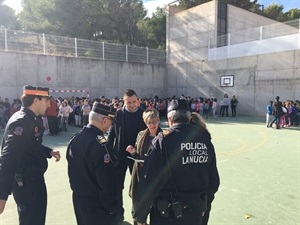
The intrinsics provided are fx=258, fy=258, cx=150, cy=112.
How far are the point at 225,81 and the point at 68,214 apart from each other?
58.3ft

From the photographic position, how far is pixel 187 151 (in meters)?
2.04

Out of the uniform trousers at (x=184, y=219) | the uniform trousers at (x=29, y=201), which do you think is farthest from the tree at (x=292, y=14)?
the uniform trousers at (x=29, y=201)

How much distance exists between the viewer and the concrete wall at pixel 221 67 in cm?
1655

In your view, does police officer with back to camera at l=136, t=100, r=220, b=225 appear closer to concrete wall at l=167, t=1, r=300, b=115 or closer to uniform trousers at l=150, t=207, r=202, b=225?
uniform trousers at l=150, t=207, r=202, b=225

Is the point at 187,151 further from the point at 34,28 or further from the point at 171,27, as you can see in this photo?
the point at 34,28

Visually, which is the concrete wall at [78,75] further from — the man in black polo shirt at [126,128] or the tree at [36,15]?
the man in black polo shirt at [126,128]

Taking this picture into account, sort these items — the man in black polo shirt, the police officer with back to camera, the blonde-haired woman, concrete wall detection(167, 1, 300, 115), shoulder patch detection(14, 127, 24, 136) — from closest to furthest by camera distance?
the police officer with back to camera
shoulder patch detection(14, 127, 24, 136)
the blonde-haired woman
the man in black polo shirt
concrete wall detection(167, 1, 300, 115)

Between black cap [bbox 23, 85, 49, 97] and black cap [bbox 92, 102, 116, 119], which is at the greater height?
black cap [bbox 23, 85, 49, 97]

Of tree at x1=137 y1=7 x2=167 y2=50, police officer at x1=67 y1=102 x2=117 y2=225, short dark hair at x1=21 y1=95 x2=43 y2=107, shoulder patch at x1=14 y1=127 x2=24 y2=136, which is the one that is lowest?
police officer at x1=67 y1=102 x2=117 y2=225

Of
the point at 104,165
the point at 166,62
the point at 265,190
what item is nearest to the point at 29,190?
the point at 104,165

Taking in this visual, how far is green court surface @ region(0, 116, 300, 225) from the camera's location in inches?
145

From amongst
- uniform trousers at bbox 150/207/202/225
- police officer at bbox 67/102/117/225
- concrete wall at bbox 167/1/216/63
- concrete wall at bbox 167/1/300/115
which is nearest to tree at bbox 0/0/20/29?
concrete wall at bbox 167/1/216/63

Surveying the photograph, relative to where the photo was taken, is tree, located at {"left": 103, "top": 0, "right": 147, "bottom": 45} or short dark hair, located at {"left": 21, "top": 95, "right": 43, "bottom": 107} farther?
tree, located at {"left": 103, "top": 0, "right": 147, "bottom": 45}

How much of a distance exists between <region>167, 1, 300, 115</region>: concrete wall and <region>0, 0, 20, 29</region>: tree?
20.6 metres
